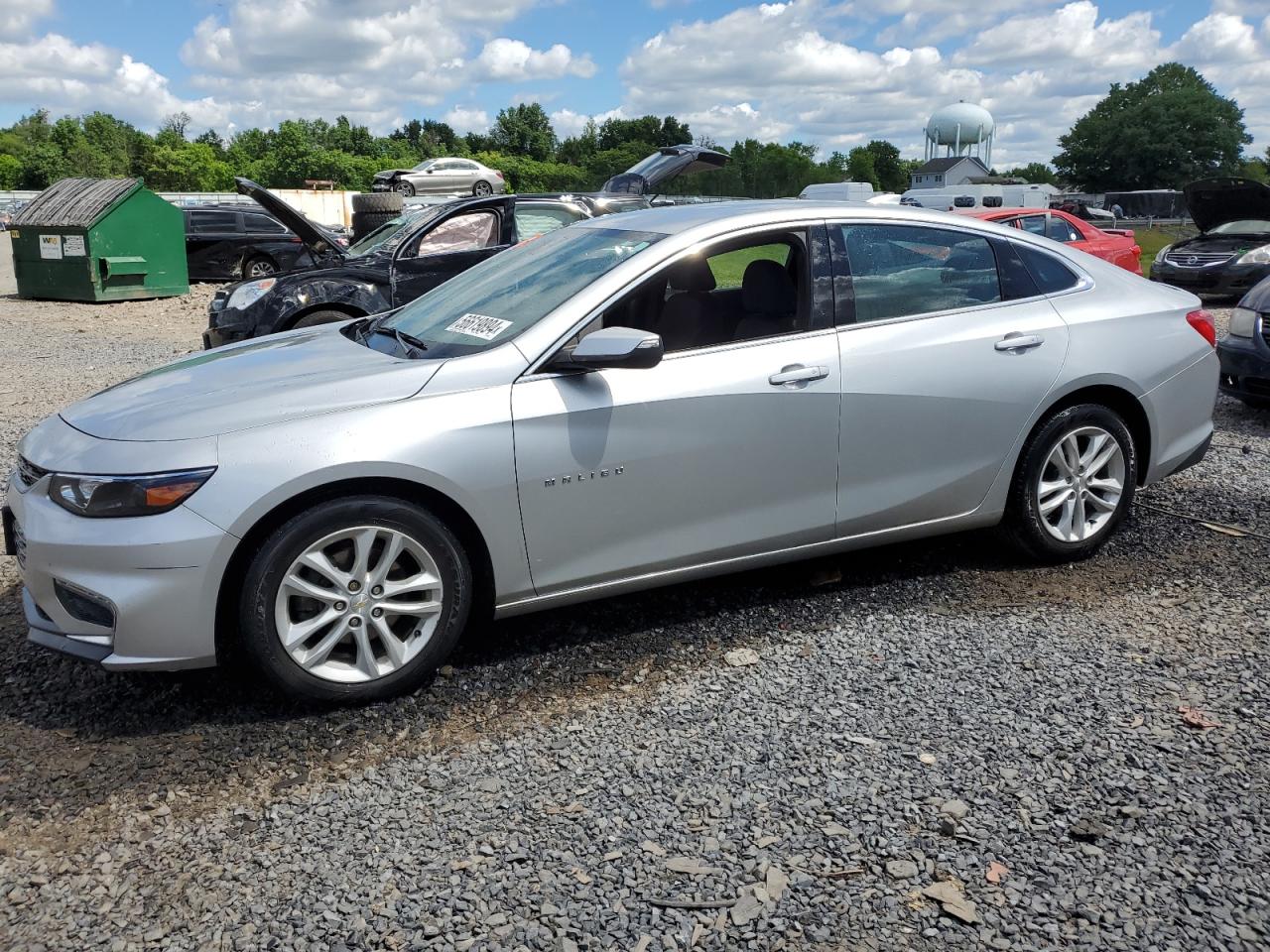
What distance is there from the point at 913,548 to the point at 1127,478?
3.18 feet

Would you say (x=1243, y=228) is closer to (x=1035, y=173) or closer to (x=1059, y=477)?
(x=1059, y=477)

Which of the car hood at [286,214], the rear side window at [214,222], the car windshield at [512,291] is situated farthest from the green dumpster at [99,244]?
the car windshield at [512,291]

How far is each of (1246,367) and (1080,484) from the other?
12.9 ft

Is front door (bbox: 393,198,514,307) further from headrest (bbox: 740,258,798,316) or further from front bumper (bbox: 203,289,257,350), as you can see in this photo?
headrest (bbox: 740,258,798,316)

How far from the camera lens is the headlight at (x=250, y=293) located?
894 centimetres

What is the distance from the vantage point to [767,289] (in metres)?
4.40

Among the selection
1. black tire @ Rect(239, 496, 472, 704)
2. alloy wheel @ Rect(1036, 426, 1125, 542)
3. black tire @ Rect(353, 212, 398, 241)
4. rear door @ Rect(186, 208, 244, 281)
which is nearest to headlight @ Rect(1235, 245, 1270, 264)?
black tire @ Rect(353, 212, 398, 241)

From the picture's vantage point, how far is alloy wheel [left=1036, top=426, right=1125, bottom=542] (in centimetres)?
470

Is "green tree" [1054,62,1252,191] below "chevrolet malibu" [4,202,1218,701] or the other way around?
the other way around

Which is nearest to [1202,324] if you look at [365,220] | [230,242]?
[365,220]

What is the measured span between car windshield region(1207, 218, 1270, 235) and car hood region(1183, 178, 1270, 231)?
2.98 ft

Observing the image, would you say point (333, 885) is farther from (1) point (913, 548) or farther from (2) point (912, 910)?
(1) point (913, 548)

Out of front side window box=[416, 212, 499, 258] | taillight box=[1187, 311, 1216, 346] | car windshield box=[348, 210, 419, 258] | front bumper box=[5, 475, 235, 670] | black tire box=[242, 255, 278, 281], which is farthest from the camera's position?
black tire box=[242, 255, 278, 281]

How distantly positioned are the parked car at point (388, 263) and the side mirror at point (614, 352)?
561 centimetres
